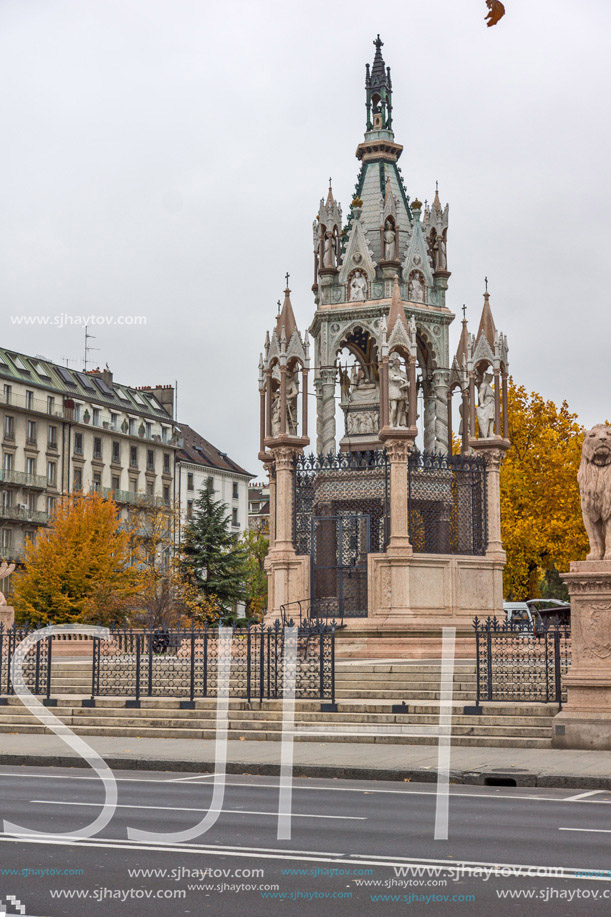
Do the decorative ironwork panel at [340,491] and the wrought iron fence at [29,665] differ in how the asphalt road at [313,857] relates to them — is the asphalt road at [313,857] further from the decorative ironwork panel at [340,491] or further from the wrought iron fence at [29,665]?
the decorative ironwork panel at [340,491]

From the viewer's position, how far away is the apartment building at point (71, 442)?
7469 cm

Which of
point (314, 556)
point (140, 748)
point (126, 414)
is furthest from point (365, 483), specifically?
point (126, 414)

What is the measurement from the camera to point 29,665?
24156 millimetres

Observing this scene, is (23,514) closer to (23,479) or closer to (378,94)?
(23,479)

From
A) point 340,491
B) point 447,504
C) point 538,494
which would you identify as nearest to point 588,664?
point 447,504

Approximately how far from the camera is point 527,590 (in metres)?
45.4

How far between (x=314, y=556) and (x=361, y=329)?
662 centimetres

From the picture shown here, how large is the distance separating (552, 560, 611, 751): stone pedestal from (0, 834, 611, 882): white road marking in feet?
28.0

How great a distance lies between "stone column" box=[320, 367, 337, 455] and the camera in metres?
31.1

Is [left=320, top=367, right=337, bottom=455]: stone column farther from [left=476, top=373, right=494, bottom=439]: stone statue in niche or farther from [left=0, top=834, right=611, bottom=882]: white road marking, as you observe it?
[left=0, top=834, right=611, bottom=882]: white road marking

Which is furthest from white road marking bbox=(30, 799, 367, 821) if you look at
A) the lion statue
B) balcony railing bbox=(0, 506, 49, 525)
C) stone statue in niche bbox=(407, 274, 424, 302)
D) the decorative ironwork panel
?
balcony railing bbox=(0, 506, 49, 525)

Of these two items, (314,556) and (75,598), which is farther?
(75,598)

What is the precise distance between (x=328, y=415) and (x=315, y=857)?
22509 millimetres

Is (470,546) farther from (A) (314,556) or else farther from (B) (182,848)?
(B) (182,848)
